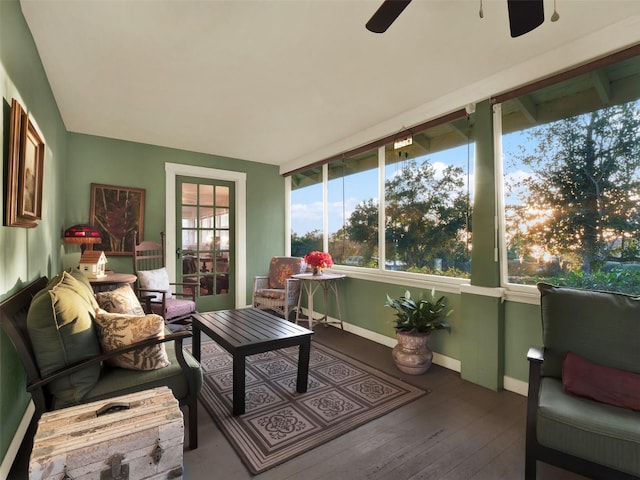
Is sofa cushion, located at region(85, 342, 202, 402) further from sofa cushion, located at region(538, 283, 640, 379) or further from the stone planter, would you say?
sofa cushion, located at region(538, 283, 640, 379)

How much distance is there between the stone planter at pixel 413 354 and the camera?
2.79 m

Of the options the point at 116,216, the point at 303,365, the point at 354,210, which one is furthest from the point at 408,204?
the point at 116,216

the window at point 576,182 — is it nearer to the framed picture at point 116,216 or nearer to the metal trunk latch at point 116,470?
the metal trunk latch at point 116,470

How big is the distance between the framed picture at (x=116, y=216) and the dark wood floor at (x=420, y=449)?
9.01ft

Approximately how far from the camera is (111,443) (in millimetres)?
1152

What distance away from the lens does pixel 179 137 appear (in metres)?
4.01

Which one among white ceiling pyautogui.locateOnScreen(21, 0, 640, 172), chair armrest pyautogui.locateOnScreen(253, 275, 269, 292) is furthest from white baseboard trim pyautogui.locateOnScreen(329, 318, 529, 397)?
white ceiling pyautogui.locateOnScreen(21, 0, 640, 172)

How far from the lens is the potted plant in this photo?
9.17 ft

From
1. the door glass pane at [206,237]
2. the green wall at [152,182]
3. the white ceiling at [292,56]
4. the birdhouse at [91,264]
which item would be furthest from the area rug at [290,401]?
the white ceiling at [292,56]

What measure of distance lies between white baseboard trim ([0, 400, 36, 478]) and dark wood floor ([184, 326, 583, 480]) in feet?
2.61

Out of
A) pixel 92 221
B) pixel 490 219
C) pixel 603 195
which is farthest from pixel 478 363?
pixel 92 221

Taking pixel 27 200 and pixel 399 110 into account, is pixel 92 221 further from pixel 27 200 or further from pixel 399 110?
pixel 399 110

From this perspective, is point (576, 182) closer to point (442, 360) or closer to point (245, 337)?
point (442, 360)

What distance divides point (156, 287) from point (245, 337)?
6.44 ft
